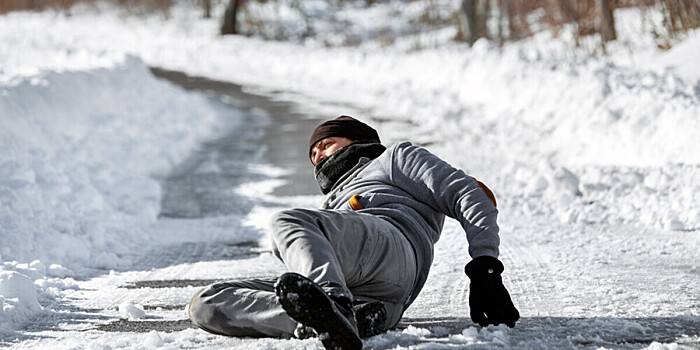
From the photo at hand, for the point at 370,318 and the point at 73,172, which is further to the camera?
the point at 73,172

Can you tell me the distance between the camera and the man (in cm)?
263

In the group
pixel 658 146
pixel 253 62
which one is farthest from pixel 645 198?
pixel 253 62

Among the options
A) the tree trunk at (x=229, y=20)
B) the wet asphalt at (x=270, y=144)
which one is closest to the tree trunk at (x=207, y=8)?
the tree trunk at (x=229, y=20)

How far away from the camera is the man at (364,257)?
263 cm

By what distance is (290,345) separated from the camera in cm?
289

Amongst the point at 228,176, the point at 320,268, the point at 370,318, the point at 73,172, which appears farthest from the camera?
the point at 228,176

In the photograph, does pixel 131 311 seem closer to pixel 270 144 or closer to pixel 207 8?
pixel 270 144

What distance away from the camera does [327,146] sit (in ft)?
12.3

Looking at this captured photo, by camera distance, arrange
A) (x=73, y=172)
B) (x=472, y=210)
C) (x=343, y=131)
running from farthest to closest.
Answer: (x=73, y=172)
(x=343, y=131)
(x=472, y=210)

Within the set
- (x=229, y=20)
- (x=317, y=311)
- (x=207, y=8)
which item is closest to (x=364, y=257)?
(x=317, y=311)

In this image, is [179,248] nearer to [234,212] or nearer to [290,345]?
[234,212]

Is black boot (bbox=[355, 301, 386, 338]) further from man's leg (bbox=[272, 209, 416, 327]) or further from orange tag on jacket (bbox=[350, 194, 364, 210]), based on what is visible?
orange tag on jacket (bbox=[350, 194, 364, 210])

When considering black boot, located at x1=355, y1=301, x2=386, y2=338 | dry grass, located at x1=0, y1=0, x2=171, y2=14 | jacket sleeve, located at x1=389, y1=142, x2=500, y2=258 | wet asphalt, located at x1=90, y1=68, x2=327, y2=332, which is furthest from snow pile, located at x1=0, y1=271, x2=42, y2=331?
dry grass, located at x1=0, y1=0, x2=171, y2=14

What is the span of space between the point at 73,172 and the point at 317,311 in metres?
4.51
